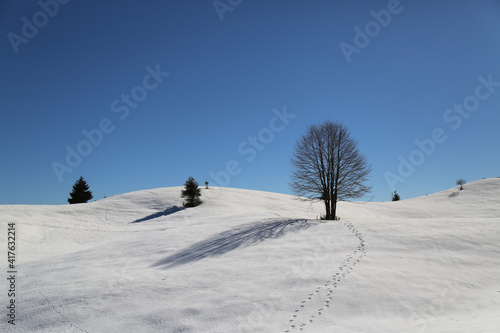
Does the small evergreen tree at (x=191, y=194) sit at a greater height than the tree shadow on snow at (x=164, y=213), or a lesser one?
greater

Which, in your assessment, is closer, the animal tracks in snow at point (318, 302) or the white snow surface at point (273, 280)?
the animal tracks in snow at point (318, 302)

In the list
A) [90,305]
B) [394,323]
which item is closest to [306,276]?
[394,323]

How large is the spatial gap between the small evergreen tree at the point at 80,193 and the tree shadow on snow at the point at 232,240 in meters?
40.8

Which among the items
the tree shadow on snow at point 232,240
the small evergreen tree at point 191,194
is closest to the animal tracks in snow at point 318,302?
the tree shadow on snow at point 232,240

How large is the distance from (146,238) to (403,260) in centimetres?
1584

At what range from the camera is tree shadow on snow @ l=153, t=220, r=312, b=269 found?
12.9 meters

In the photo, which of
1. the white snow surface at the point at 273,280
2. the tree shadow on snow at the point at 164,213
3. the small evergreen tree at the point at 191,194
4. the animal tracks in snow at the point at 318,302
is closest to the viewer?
the animal tracks in snow at the point at 318,302

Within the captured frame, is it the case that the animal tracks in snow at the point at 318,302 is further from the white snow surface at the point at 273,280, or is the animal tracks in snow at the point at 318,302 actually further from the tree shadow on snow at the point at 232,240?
the tree shadow on snow at the point at 232,240

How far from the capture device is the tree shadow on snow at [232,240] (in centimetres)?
1288

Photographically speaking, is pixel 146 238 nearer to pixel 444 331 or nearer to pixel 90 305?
pixel 90 305

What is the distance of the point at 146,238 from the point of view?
17844mm

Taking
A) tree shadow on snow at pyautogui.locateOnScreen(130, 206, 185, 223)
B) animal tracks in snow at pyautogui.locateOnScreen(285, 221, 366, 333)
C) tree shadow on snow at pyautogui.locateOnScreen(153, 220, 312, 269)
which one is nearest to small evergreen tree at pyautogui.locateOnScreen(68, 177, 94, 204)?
tree shadow on snow at pyautogui.locateOnScreen(130, 206, 185, 223)

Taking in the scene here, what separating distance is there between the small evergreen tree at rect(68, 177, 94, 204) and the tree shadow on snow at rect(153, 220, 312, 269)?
→ 40781 mm

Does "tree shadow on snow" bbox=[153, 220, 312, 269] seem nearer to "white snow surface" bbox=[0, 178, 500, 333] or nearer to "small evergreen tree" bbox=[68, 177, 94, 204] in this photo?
"white snow surface" bbox=[0, 178, 500, 333]
